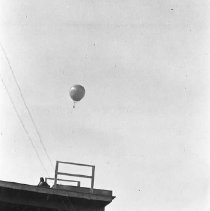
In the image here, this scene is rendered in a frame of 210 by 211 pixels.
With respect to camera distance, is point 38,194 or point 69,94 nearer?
point 38,194

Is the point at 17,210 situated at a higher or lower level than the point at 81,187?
lower

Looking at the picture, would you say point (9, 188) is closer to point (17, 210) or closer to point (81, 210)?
point (17, 210)

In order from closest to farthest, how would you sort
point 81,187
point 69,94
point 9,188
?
1. point 9,188
2. point 81,187
3. point 69,94

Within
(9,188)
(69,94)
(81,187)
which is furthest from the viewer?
(69,94)

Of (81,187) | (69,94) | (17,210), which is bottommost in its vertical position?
(17,210)

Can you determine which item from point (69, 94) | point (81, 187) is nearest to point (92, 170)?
point (81, 187)
